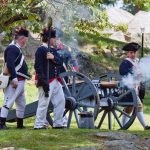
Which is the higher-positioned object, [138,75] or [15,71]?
[15,71]

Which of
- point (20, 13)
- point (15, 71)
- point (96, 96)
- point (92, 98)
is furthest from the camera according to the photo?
point (20, 13)

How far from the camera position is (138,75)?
9.78 metres

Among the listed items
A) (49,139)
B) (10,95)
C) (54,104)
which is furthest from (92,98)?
(49,139)

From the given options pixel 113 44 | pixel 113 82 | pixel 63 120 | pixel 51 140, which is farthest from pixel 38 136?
pixel 113 44

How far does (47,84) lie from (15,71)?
63cm

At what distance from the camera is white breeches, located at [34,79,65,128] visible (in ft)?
28.4

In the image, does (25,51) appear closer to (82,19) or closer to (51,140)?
(82,19)

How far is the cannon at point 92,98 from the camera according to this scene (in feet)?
30.7

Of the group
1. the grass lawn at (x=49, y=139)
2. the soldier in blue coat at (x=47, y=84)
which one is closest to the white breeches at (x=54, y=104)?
the soldier in blue coat at (x=47, y=84)

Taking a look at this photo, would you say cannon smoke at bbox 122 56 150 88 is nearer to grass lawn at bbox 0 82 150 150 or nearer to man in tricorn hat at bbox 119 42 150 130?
man in tricorn hat at bbox 119 42 150 130

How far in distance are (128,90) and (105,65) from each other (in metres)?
16.3

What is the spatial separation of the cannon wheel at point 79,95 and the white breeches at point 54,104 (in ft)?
1.72

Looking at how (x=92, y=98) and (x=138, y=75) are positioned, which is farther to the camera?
Result: (x=138, y=75)

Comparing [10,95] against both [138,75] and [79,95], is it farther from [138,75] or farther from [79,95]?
[138,75]
